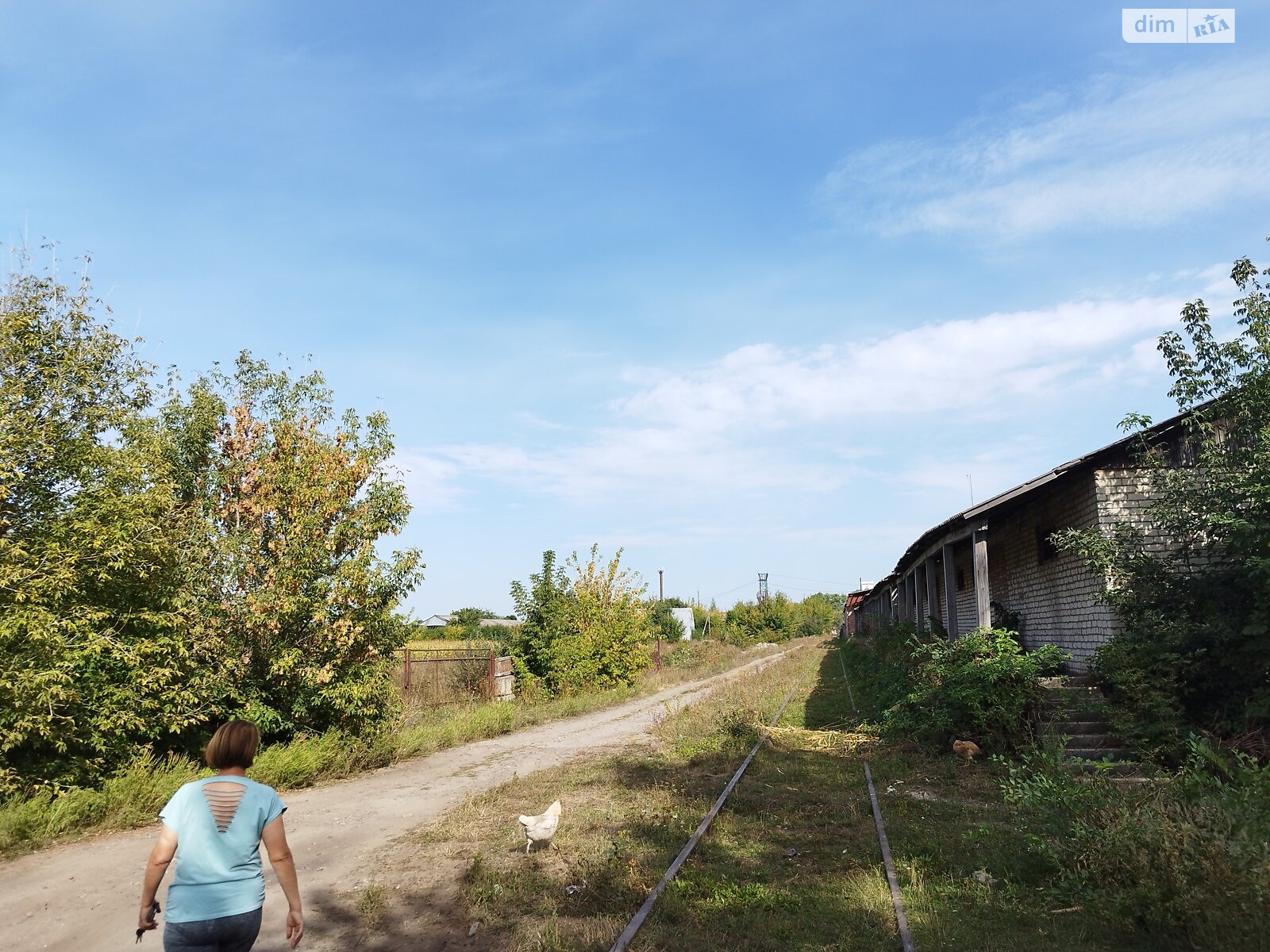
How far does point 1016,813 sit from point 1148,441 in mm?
6307

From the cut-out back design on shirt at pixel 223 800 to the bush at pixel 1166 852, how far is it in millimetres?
4976

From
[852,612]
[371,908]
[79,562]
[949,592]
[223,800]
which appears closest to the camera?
[223,800]

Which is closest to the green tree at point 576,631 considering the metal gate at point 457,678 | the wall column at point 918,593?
the metal gate at point 457,678

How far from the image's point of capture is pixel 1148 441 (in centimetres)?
1096

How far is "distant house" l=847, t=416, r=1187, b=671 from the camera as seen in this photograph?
11336 mm

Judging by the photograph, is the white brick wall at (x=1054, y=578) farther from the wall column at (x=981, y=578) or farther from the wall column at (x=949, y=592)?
the wall column at (x=949, y=592)

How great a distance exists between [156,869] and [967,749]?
9853 mm

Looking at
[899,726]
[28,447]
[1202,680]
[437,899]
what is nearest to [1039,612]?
[899,726]

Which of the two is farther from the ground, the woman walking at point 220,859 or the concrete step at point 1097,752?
the woman walking at point 220,859

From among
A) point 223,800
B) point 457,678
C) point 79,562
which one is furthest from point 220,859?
point 457,678

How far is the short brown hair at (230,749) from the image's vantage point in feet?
11.7

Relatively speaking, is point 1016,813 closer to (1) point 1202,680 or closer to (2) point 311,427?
(1) point 1202,680

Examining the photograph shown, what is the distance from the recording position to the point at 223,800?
3.47m

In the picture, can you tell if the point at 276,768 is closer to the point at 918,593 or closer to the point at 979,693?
the point at 979,693
